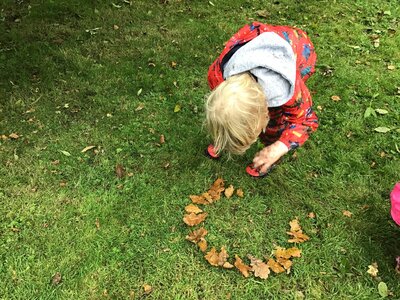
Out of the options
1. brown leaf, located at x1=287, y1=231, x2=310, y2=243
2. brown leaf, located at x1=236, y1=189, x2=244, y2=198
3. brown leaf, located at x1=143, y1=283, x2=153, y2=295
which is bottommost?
brown leaf, located at x1=143, y1=283, x2=153, y2=295

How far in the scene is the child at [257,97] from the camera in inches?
98.0

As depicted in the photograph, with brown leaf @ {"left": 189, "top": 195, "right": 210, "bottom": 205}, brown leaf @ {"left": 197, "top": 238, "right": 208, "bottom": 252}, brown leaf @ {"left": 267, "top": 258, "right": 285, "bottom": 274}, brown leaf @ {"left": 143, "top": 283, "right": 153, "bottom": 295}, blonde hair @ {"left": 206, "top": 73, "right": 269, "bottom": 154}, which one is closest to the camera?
blonde hair @ {"left": 206, "top": 73, "right": 269, "bottom": 154}

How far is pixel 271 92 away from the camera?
2662mm

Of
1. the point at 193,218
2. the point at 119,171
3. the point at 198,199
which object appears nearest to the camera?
the point at 193,218

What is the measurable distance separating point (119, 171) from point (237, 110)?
1.55 m

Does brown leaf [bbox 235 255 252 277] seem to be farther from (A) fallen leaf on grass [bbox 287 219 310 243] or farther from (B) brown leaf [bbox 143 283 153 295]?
(B) brown leaf [bbox 143 283 153 295]

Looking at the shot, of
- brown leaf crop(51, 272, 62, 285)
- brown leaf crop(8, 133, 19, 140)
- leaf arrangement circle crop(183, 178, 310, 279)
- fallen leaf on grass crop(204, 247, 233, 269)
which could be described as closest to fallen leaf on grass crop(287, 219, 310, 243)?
leaf arrangement circle crop(183, 178, 310, 279)

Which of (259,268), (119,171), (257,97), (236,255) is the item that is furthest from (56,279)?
(257,97)

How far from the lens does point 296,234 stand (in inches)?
127

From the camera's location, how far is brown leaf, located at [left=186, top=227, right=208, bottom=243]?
10.4ft

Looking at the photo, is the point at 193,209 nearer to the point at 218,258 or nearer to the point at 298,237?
the point at 218,258

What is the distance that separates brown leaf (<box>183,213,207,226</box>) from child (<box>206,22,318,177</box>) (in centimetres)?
59

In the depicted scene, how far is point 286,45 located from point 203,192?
140cm

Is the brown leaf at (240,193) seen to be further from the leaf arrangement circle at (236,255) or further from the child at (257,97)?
the child at (257,97)
